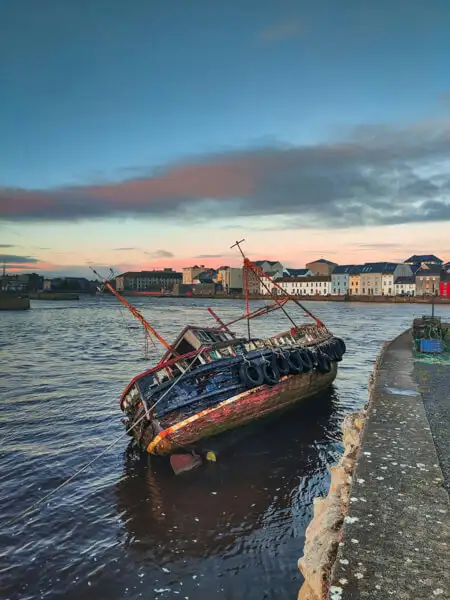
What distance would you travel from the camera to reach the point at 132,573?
23.1 ft

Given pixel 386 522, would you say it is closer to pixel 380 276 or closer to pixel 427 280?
pixel 427 280

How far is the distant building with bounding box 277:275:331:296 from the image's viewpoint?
6186 inches

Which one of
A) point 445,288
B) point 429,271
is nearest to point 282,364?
point 445,288

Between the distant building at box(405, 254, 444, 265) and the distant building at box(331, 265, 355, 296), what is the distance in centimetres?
2118

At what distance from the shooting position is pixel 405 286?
5463 inches

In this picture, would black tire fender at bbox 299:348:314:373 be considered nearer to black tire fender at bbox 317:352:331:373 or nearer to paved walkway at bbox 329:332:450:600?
black tire fender at bbox 317:352:331:373

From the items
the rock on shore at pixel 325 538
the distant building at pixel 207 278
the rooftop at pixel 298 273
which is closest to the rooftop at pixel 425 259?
the rooftop at pixel 298 273

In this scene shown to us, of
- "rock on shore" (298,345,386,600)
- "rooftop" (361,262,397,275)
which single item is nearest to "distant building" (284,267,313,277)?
"rooftop" (361,262,397,275)

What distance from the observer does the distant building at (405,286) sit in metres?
137

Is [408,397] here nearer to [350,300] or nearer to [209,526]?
[209,526]

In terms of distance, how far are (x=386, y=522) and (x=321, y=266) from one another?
178 metres

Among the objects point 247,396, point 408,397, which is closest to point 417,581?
point 408,397

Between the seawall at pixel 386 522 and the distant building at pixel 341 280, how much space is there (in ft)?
487

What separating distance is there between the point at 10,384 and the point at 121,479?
40.5ft
